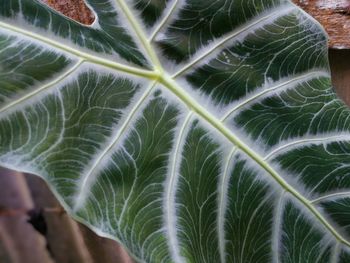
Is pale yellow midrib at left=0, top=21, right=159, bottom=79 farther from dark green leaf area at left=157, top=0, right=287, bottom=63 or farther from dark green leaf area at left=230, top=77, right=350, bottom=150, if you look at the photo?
dark green leaf area at left=230, top=77, right=350, bottom=150

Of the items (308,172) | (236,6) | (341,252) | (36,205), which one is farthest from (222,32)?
(36,205)

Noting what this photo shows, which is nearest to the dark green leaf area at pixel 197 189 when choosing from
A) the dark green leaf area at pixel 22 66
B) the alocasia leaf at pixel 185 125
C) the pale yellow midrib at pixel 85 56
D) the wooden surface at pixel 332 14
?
the alocasia leaf at pixel 185 125

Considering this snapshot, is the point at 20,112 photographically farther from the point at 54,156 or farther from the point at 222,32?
the point at 222,32

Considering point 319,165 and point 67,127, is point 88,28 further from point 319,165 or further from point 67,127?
point 319,165

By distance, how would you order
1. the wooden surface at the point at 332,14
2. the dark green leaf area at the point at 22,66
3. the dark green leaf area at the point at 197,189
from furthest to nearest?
1. the wooden surface at the point at 332,14
2. the dark green leaf area at the point at 197,189
3. the dark green leaf area at the point at 22,66

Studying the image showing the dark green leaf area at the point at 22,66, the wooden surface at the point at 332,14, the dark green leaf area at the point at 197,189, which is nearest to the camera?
the dark green leaf area at the point at 22,66

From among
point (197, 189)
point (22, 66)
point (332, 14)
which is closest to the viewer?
point (22, 66)

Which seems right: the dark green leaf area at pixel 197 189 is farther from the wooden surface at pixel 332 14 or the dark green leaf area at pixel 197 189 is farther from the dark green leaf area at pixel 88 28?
the wooden surface at pixel 332 14

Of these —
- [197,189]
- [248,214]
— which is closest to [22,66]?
[197,189]

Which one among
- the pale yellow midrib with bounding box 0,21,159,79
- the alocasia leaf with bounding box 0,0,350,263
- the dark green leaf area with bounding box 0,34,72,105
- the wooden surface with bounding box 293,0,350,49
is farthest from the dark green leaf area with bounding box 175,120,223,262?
the wooden surface with bounding box 293,0,350,49
